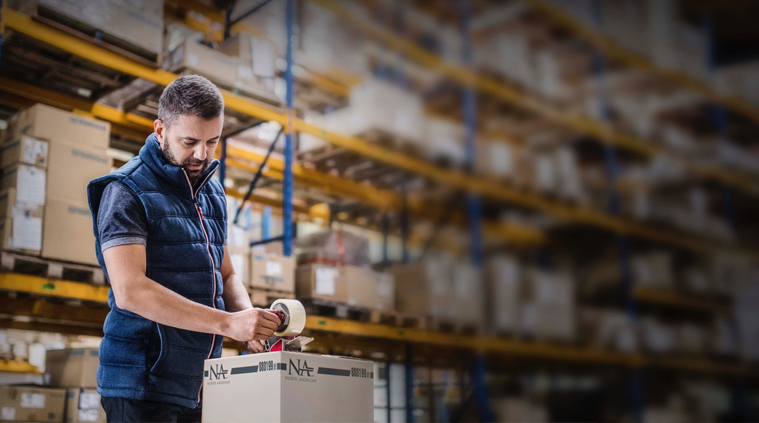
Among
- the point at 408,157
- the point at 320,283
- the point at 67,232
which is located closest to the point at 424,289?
the point at 320,283

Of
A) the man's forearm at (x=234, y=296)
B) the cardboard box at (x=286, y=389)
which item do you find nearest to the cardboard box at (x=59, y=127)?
the man's forearm at (x=234, y=296)

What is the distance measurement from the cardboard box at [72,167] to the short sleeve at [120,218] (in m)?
1.88

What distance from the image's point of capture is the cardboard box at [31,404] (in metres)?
3.08

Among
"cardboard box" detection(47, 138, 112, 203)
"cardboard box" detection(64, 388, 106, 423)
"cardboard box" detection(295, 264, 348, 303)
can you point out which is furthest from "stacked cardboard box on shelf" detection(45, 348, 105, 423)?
"cardboard box" detection(295, 264, 348, 303)

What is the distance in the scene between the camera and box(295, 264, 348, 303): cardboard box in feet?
14.3

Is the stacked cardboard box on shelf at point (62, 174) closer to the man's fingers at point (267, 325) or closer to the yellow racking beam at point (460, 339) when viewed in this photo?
the yellow racking beam at point (460, 339)

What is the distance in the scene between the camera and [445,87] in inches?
64.9

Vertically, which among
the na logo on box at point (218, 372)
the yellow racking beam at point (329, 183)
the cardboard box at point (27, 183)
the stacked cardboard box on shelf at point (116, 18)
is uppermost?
the stacked cardboard box on shelf at point (116, 18)

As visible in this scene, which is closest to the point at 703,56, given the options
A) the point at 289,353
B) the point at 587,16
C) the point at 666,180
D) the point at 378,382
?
the point at 666,180

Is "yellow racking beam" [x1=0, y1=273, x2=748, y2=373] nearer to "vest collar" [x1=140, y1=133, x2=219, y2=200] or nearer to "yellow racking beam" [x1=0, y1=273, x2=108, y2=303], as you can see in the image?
"yellow racking beam" [x1=0, y1=273, x2=108, y2=303]

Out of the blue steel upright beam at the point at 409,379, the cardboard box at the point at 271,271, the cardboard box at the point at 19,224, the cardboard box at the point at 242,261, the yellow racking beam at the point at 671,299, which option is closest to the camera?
the yellow racking beam at the point at 671,299

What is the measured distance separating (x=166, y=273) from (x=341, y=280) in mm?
3050

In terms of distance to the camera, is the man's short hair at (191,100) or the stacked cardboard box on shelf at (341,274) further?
the stacked cardboard box on shelf at (341,274)

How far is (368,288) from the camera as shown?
4.72m
